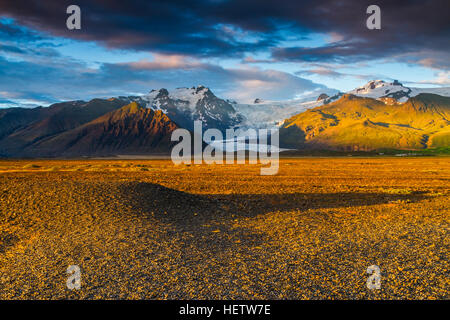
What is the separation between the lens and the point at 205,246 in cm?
1408

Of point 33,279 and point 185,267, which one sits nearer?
point 33,279

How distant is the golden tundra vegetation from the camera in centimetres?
992

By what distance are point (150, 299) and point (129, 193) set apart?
48.3 feet

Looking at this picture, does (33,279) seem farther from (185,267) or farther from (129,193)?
(129,193)

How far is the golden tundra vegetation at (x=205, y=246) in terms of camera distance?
9922 mm

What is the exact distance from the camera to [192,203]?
77.3 ft
